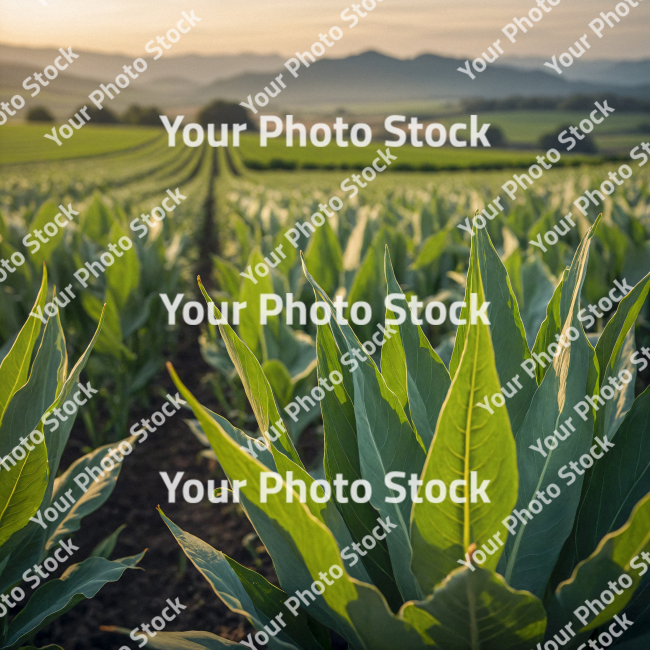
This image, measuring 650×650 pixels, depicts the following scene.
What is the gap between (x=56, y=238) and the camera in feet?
11.1

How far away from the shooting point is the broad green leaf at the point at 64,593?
0.95m

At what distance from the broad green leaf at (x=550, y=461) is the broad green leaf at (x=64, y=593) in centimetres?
66

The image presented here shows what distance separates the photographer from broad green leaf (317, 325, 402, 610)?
0.86m

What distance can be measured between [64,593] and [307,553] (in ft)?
2.15

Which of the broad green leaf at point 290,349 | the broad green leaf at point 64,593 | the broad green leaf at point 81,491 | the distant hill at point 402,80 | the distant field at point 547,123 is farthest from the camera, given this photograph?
the distant hill at point 402,80

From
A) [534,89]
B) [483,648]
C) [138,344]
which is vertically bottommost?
[483,648]

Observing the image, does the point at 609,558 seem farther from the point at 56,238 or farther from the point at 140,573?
the point at 56,238

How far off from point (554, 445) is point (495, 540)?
209mm

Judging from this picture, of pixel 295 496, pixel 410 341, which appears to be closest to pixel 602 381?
pixel 410 341

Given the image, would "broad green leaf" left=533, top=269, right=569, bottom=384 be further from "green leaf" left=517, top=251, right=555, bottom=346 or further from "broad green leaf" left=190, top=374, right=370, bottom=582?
"green leaf" left=517, top=251, right=555, bottom=346

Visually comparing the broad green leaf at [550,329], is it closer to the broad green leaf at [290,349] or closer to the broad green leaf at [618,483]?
the broad green leaf at [618,483]

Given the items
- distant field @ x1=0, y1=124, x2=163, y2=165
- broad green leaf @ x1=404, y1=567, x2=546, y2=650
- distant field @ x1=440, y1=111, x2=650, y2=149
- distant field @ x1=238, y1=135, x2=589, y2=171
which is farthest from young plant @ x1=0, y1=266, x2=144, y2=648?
distant field @ x1=440, y1=111, x2=650, y2=149

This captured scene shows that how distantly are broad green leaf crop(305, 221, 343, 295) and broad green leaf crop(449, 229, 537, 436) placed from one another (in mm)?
1959

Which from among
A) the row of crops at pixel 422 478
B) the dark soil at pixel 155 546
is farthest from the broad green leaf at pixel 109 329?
the row of crops at pixel 422 478
